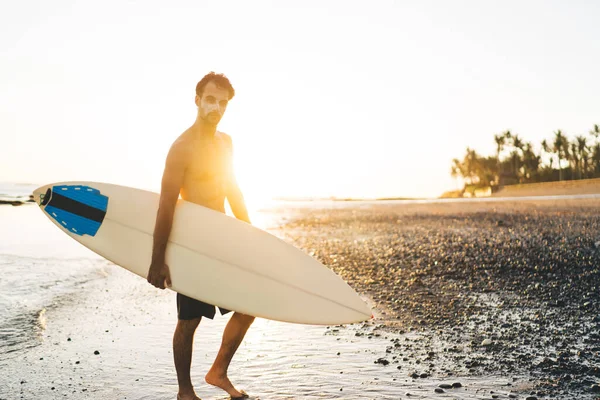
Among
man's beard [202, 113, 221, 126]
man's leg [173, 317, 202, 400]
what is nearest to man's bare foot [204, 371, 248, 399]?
man's leg [173, 317, 202, 400]

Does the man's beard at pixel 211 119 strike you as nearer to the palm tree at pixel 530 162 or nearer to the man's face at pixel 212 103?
the man's face at pixel 212 103

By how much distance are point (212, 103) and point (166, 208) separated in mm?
774

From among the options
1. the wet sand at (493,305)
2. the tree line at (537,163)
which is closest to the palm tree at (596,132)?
the tree line at (537,163)

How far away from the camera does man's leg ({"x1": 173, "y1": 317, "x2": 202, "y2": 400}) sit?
10.7 ft

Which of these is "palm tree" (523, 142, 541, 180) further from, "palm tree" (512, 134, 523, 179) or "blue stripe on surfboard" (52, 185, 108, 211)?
"blue stripe on surfboard" (52, 185, 108, 211)

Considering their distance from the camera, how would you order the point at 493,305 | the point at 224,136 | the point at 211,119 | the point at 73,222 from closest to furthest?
the point at 211,119 < the point at 224,136 < the point at 73,222 < the point at 493,305

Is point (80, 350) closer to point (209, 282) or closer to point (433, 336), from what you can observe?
point (209, 282)

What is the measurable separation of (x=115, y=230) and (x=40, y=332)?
2.31 m

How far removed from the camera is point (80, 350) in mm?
4691

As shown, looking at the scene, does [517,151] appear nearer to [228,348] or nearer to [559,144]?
[559,144]

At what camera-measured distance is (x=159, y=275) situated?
128 inches

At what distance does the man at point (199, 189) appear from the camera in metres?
3.22

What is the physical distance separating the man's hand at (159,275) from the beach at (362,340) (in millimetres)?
890

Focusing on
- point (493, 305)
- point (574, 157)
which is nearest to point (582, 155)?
point (574, 157)
